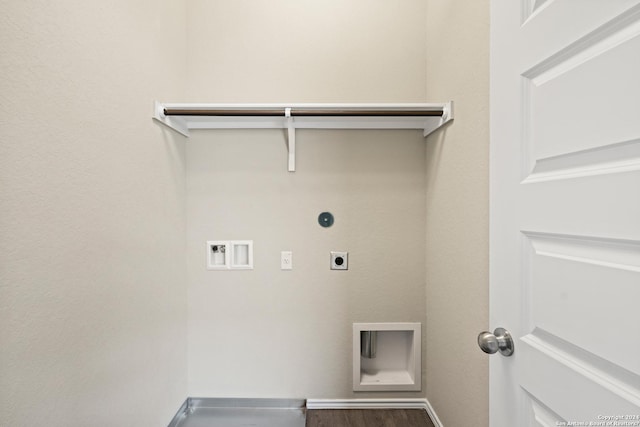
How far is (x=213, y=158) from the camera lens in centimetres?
177

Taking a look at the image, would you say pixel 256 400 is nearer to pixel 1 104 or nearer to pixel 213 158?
pixel 213 158

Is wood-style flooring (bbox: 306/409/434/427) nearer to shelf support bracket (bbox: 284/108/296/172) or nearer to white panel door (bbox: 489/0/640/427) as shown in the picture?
white panel door (bbox: 489/0/640/427)

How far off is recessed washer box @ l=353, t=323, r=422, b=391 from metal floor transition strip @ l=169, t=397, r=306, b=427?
15.0 inches

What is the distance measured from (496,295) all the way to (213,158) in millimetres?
1546

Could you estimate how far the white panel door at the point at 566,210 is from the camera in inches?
19.0

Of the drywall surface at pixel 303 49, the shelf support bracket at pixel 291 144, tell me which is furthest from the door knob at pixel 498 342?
the drywall surface at pixel 303 49

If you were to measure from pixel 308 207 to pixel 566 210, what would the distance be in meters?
1.30

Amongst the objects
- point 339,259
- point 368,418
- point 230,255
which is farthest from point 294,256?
point 368,418

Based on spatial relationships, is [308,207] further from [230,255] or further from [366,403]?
[366,403]

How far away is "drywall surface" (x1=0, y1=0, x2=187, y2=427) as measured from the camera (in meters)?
0.77

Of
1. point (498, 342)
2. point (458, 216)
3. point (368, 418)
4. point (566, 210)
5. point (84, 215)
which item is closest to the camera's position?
point (566, 210)

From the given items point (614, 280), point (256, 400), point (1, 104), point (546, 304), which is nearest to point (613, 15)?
point (614, 280)

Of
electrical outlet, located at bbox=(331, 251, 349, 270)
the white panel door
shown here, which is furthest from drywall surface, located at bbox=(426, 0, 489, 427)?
electrical outlet, located at bbox=(331, 251, 349, 270)

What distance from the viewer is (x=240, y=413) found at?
5.70 ft
